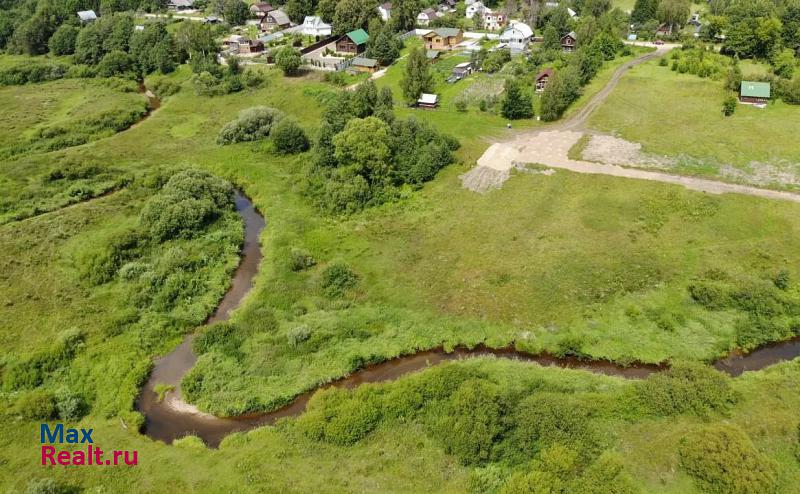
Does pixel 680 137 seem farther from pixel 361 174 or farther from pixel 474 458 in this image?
pixel 474 458

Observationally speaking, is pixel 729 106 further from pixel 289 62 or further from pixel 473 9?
pixel 473 9

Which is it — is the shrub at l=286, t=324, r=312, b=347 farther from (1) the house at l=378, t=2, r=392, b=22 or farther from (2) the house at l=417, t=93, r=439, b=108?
(1) the house at l=378, t=2, r=392, b=22

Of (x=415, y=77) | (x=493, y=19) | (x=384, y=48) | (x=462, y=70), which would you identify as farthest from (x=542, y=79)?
(x=493, y=19)

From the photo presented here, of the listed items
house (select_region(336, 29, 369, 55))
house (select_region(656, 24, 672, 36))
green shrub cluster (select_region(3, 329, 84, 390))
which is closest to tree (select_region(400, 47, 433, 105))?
house (select_region(336, 29, 369, 55))

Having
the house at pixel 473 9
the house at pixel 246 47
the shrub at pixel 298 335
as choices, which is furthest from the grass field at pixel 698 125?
the house at pixel 246 47

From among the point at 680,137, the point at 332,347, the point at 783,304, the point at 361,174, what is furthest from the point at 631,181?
the point at 332,347

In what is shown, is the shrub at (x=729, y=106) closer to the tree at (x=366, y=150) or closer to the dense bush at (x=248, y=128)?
the tree at (x=366, y=150)

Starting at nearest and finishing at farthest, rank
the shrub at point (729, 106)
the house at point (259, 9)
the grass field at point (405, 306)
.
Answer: the grass field at point (405, 306), the shrub at point (729, 106), the house at point (259, 9)
